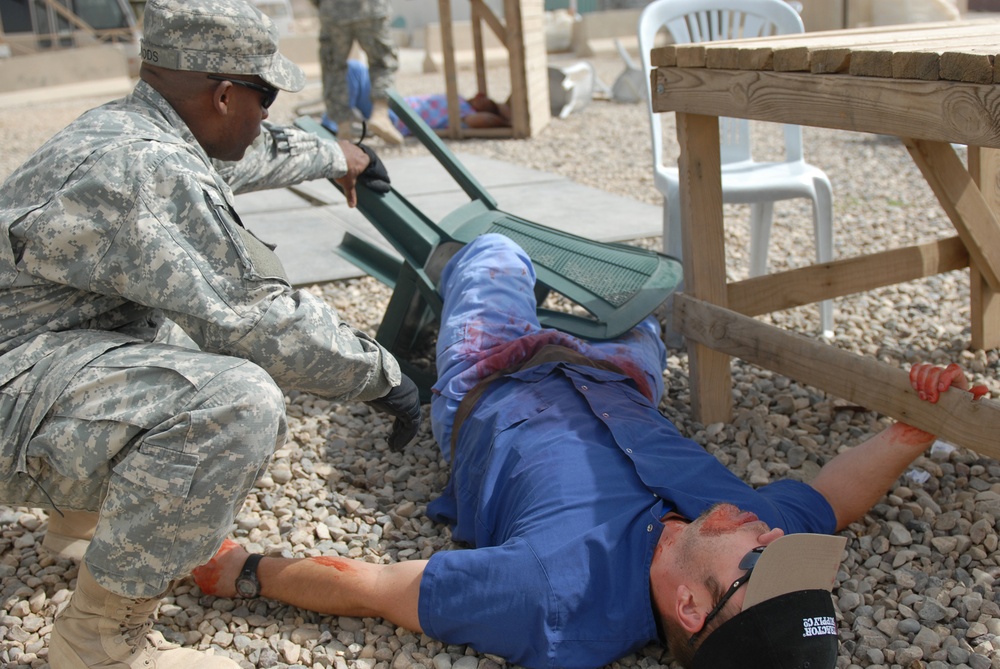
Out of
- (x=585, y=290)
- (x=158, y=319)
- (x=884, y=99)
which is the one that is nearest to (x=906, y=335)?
(x=585, y=290)

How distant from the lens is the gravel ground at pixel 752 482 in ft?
6.47

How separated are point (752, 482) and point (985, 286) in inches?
49.4

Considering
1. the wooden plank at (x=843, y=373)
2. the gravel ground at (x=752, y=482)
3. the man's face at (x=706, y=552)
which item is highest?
the wooden plank at (x=843, y=373)

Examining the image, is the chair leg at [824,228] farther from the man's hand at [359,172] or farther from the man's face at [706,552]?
the man's face at [706,552]

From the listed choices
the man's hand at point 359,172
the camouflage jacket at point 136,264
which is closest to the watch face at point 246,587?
the camouflage jacket at point 136,264

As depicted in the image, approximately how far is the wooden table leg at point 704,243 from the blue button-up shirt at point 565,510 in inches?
17.6

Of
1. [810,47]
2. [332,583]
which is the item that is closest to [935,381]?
[810,47]

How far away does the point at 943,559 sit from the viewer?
2189 millimetres

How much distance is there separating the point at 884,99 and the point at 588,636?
49.5 inches

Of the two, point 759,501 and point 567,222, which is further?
point 567,222

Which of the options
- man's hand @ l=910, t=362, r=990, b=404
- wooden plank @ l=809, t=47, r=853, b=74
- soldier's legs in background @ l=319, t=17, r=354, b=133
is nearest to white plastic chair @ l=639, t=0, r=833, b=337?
wooden plank @ l=809, t=47, r=853, b=74

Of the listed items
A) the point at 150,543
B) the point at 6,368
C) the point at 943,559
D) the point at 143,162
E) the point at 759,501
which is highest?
the point at 143,162

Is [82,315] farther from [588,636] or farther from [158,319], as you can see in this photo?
[588,636]

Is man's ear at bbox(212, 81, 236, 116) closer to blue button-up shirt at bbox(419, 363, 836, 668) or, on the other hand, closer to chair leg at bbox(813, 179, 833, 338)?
blue button-up shirt at bbox(419, 363, 836, 668)
